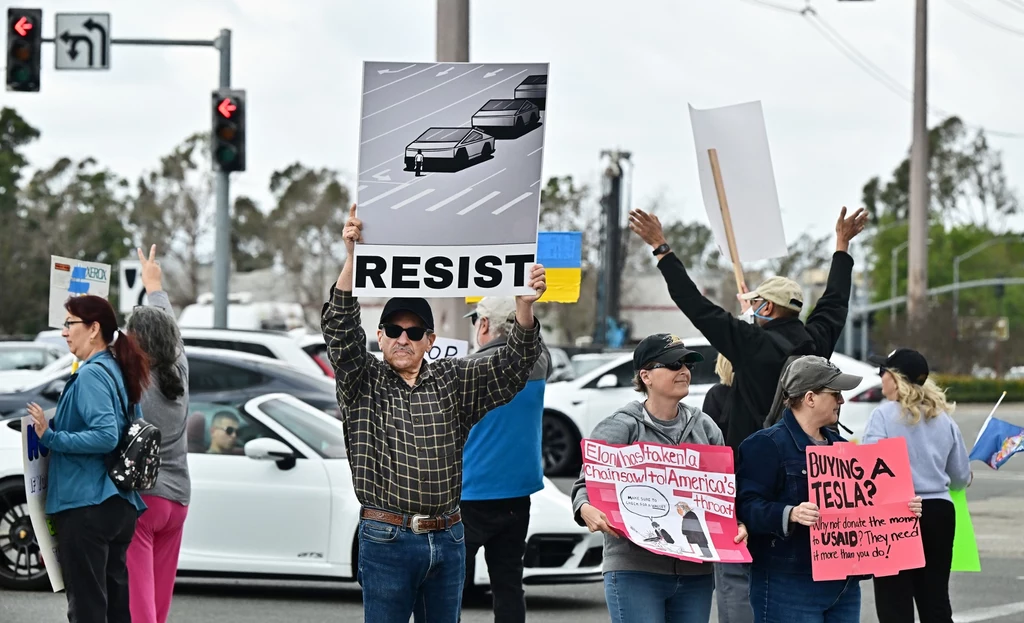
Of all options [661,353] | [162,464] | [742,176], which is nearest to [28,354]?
[162,464]

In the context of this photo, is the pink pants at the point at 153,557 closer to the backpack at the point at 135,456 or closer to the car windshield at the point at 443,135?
the backpack at the point at 135,456

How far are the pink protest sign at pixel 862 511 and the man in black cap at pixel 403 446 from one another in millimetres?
1141

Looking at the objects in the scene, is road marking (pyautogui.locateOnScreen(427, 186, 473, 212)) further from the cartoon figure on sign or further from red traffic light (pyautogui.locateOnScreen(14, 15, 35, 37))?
red traffic light (pyautogui.locateOnScreen(14, 15, 35, 37))

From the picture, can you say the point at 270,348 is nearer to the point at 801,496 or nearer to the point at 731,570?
the point at 731,570

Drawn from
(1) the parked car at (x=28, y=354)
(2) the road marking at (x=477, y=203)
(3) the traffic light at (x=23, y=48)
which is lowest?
(1) the parked car at (x=28, y=354)

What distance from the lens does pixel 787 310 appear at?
21.2 ft

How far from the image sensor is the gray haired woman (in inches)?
262

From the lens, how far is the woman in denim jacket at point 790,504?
519 cm

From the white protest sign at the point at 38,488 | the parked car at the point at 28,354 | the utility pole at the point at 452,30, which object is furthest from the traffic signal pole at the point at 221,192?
the white protest sign at the point at 38,488

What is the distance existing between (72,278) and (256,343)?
17.9ft

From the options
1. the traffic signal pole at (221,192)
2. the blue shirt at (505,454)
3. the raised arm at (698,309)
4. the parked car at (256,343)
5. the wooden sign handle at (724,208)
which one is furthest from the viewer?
the traffic signal pole at (221,192)

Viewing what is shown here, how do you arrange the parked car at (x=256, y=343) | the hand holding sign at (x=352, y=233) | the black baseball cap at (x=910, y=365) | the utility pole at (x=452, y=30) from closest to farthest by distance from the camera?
the hand holding sign at (x=352, y=233), the black baseball cap at (x=910, y=365), the utility pole at (x=452, y=30), the parked car at (x=256, y=343)

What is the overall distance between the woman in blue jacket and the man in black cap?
1522 millimetres

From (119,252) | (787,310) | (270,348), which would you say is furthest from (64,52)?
(119,252)
